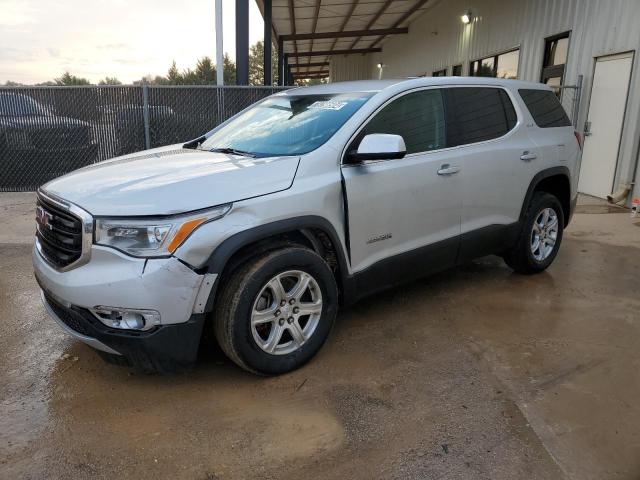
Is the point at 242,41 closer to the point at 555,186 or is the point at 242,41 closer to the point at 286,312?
the point at 555,186

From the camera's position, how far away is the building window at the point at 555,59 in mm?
9833

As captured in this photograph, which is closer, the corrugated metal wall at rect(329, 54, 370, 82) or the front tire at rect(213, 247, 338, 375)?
the front tire at rect(213, 247, 338, 375)

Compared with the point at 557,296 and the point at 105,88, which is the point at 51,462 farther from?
the point at 105,88

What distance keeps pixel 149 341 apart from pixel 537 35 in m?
10.9

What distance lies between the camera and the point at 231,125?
4391 mm

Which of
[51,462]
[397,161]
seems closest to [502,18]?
[397,161]

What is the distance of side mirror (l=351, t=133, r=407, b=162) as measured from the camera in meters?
3.19

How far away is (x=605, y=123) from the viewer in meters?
8.53

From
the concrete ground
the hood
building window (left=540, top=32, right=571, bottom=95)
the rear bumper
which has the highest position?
building window (left=540, top=32, right=571, bottom=95)

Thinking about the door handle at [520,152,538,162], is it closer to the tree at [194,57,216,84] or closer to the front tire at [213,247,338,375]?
the front tire at [213,247,338,375]

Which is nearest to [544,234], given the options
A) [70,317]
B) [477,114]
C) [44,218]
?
[477,114]

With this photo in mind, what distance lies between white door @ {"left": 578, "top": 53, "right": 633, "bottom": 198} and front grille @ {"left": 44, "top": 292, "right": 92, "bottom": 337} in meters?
8.37

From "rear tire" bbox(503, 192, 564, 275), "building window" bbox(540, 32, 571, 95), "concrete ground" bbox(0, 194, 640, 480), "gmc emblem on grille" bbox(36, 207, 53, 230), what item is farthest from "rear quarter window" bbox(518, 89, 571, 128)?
"building window" bbox(540, 32, 571, 95)

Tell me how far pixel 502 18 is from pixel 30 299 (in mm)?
12297
